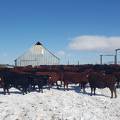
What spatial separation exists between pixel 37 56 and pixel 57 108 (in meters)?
38.1

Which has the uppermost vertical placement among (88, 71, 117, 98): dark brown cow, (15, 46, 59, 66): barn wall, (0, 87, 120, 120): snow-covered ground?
(15, 46, 59, 66): barn wall

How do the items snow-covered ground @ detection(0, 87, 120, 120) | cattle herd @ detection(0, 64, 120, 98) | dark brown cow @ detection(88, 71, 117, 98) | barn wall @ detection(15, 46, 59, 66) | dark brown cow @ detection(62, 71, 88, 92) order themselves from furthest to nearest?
barn wall @ detection(15, 46, 59, 66), dark brown cow @ detection(62, 71, 88, 92), dark brown cow @ detection(88, 71, 117, 98), cattle herd @ detection(0, 64, 120, 98), snow-covered ground @ detection(0, 87, 120, 120)

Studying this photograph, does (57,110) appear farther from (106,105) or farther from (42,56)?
(42,56)

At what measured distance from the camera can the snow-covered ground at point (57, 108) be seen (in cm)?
A: 1242

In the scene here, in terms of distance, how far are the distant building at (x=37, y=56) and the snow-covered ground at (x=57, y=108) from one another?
114ft

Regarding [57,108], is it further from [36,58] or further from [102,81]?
[36,58]

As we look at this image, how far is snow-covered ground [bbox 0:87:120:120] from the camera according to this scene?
12.4 meters

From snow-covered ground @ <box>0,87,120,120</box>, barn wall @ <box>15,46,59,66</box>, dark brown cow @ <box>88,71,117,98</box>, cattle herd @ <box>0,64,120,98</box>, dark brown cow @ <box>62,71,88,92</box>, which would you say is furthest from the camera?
barn wall @ <box>15,46,59,66</box>

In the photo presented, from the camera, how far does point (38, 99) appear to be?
1509 centimetres

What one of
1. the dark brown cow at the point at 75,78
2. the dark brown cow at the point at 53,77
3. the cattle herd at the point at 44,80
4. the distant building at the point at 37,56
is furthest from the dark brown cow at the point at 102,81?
the distant building at the point at 37,56

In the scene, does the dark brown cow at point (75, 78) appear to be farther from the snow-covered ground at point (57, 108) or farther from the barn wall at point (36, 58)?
the barn wall at point (36, 58)

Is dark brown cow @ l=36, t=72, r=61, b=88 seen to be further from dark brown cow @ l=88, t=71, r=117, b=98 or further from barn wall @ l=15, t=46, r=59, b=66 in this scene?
barn wall @ l=15, t=46, r=59, b=66

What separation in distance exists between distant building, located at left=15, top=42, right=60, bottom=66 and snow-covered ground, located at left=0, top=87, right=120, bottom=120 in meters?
34.7

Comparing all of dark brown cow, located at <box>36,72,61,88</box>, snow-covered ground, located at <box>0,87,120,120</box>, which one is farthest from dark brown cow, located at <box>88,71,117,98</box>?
snow-covered ground, located at <box>0,87,120,120</box>
